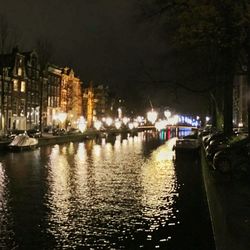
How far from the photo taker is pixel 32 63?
8762 centimetres

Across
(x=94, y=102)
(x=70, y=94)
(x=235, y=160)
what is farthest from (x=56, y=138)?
(x=94, y=102)

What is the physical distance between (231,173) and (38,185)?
30.4 feet

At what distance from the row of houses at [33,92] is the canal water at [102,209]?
35929mm

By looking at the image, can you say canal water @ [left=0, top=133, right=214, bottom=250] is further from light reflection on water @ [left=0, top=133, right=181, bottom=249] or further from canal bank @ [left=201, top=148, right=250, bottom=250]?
canal bank @ [left=201, top=148, right=250, bottom=250]

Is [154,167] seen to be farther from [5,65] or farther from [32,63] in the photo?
[32,63]

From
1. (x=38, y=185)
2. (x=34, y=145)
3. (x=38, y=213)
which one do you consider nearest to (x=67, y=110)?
(x=34, y=145)

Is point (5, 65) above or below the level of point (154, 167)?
above

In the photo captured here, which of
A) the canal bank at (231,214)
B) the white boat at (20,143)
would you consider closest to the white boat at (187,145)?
the white boat at (20,143)

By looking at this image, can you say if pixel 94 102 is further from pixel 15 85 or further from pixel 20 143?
pixel 20 143

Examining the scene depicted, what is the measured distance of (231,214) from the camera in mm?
11055

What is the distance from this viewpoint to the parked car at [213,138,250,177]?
18500 millimetres

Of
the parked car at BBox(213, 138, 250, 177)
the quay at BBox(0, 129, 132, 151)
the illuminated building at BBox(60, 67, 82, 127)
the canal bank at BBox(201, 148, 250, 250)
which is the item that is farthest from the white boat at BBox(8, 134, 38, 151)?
the illuminated building at BBox(60, 67, 82, 127)

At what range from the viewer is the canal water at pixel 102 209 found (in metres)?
12.8

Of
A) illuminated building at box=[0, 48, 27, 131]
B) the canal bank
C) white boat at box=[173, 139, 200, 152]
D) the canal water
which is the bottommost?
the canal water
